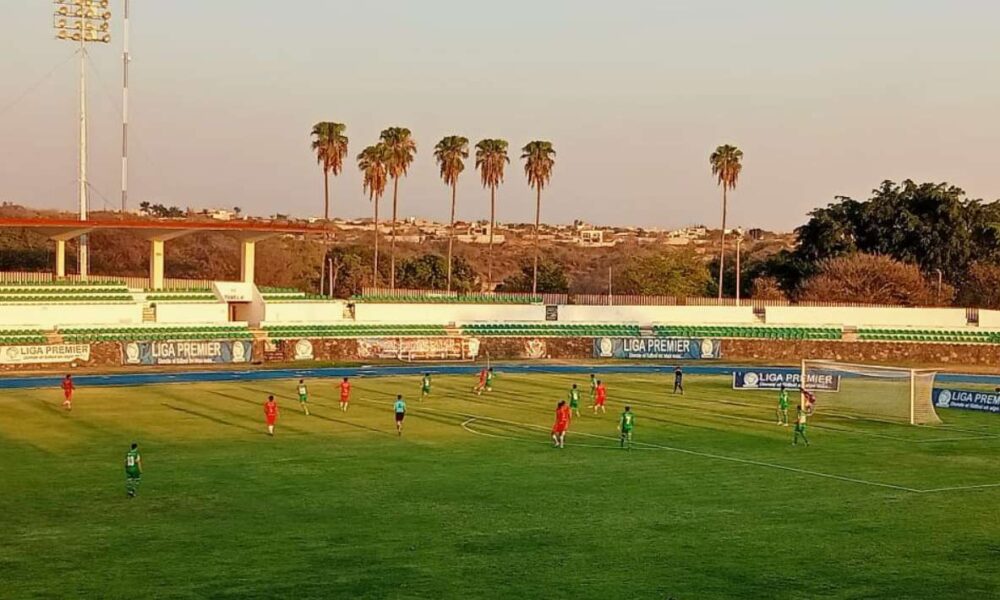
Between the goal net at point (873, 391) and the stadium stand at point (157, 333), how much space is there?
34.9 metres

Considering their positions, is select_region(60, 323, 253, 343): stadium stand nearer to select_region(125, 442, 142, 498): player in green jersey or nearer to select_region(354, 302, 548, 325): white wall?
select_region(354, 302, 548, 325): white wall

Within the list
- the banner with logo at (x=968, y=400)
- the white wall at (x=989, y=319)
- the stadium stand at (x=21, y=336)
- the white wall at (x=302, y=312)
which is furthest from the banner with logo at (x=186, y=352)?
the white wall at (x=989, y=319)

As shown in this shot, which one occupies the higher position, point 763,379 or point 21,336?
point 21,336

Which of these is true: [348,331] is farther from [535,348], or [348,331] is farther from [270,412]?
[270,412]

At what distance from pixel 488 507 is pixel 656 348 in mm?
50812

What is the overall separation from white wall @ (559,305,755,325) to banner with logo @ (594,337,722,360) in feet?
12.2

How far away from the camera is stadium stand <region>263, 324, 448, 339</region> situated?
7012cm

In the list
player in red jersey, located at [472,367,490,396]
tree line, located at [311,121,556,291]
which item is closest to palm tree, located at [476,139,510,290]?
tree line, located at [311,121,556,291]

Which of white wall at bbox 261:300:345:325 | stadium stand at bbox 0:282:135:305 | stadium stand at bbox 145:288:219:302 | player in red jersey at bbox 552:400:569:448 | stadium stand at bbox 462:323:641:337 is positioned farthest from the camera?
stadium stand at bbox 462:323:641:337

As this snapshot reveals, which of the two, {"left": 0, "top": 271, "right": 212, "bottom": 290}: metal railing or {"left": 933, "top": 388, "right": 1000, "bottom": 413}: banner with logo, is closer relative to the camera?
{"left": 933, "top": 388, "right": 1000, "bottom": 413}: banner with logo

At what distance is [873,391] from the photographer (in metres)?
50.1

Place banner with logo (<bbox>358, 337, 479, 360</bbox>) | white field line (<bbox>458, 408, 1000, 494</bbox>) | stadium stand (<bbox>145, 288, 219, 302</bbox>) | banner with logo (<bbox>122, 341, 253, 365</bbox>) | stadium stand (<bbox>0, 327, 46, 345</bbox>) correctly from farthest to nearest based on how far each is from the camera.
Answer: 1. banner with logo (<bbox>358, 337, 479, 360</bbox>)
2. stadium stand (<bbox>145, 288, 219, 302</bbox>)
3. banner with logo (<bbox>122, 341, 253, 365</bbox>)
4. stadium stand (<bbox>0, 327, 46, 345</bbox>)
5. white field line (<bbox>458, 408, 1000, 494</bbox>)

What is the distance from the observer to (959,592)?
1964cm

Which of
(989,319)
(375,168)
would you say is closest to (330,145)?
(375,168)
